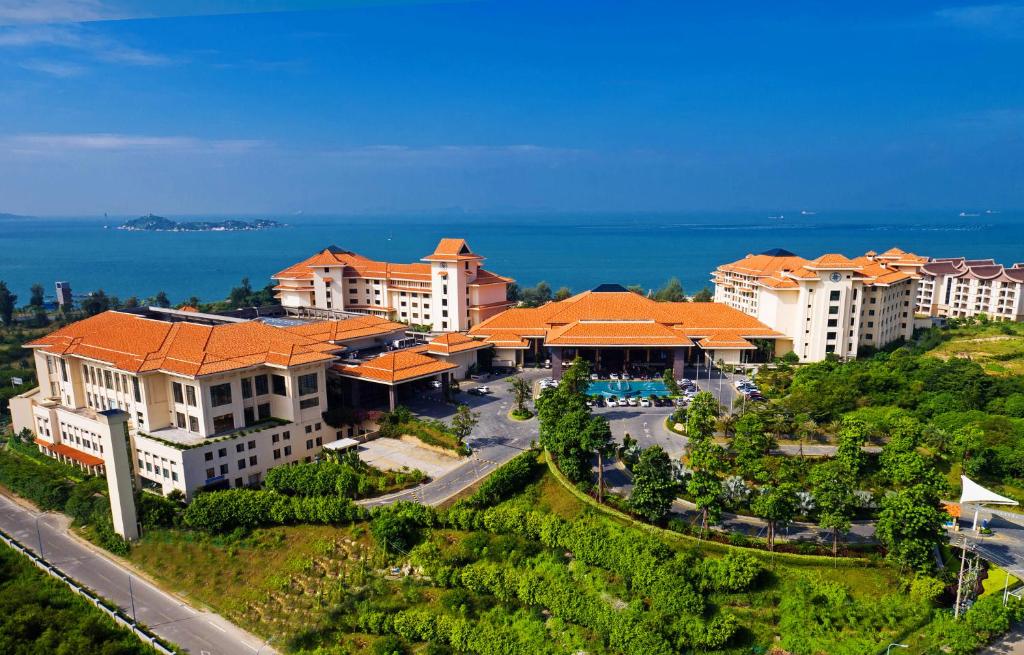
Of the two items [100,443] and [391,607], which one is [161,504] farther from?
[391,607]

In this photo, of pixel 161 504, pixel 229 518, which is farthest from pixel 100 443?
pixel 229 518

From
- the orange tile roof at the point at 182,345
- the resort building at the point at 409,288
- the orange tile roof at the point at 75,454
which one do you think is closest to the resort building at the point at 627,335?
the resort building at the point at 409,288

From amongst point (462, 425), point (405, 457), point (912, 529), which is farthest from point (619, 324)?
point (912, 529)

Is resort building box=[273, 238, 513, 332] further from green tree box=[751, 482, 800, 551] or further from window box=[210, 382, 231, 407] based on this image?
green tree box=[751, 482, 800, 551]

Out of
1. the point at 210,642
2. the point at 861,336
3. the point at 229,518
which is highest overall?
the point at 861,336

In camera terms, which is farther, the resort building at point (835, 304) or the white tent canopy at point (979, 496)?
the resort building at point (835, 304)

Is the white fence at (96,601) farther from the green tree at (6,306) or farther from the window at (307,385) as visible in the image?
the green tree at (6,306)

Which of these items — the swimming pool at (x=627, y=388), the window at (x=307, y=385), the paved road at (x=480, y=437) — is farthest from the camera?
the swimming pool at (x=627, y=388)
